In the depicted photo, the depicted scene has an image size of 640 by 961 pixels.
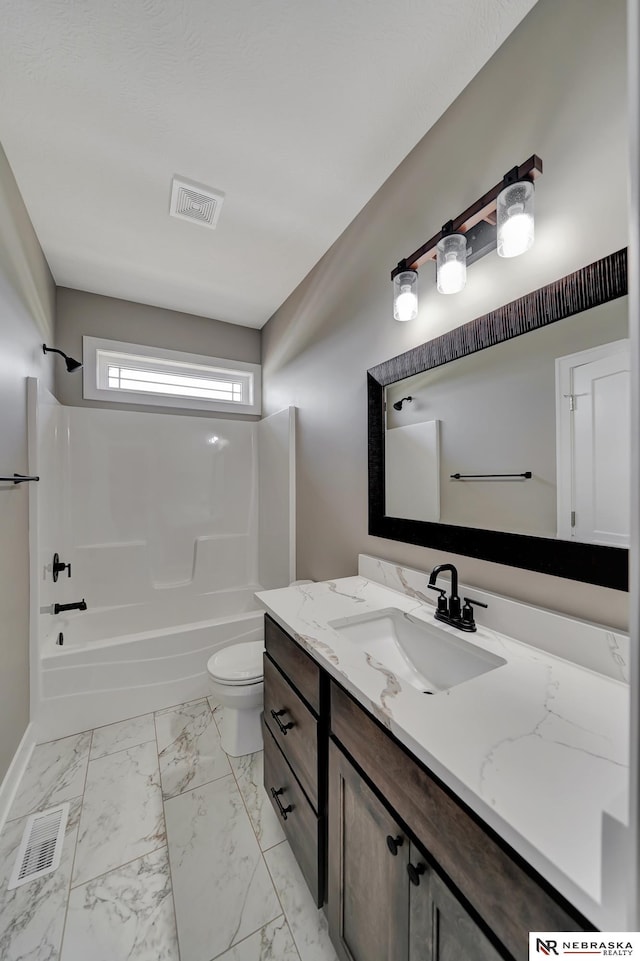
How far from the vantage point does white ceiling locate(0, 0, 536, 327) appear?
107cm

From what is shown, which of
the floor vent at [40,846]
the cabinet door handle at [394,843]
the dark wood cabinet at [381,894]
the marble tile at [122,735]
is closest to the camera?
the dark wood cabinet at [381,894]

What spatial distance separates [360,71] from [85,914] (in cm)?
276

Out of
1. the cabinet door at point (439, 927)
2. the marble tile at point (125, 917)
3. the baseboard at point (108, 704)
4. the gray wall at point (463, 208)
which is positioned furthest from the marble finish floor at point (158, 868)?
the gray wall at point (463, 208)

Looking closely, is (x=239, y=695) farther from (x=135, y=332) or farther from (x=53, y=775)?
(x=135, y=332)

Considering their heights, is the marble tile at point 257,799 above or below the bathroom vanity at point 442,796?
below

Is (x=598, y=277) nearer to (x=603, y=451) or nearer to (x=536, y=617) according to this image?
(x=603, y=451)

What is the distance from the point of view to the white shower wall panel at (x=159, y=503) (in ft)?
8.33

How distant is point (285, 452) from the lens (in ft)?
8.26

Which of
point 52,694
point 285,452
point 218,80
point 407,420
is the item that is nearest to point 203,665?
point 52,694

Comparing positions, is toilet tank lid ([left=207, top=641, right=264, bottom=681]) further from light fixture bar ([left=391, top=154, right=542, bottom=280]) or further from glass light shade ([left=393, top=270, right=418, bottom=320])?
light fixture bar ([left=391, top=154, right=542, bottom=280])

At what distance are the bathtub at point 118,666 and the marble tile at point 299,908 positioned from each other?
43.6 inches

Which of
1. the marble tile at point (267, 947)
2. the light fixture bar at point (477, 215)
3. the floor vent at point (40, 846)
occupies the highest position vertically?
the light fixture bar at point (477, 215)

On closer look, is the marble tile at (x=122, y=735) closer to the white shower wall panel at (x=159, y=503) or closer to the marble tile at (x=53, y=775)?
the marble tile at (x=53, y=775)

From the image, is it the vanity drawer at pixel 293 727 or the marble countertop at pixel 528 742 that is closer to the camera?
the marble countertop at pixel 528 742
